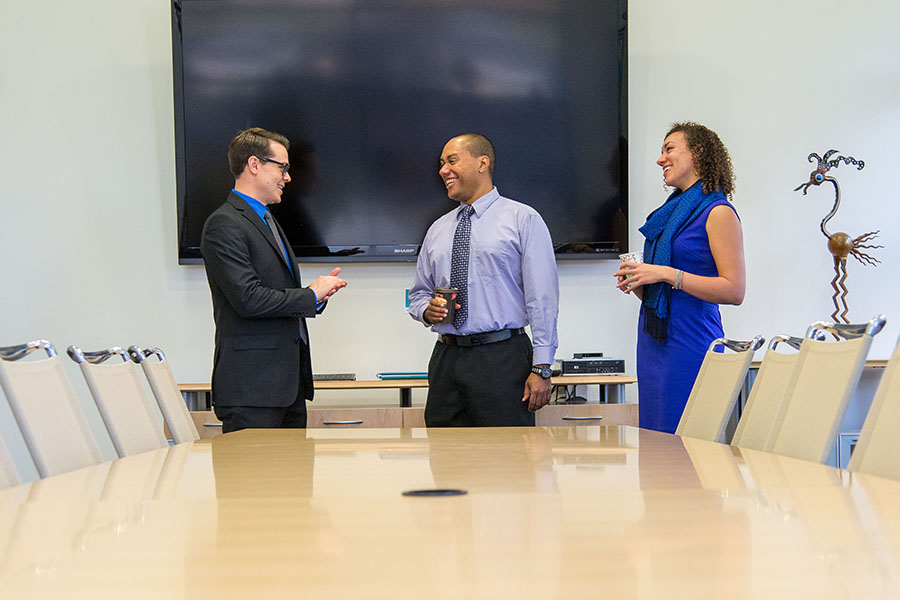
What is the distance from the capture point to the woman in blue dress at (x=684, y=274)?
3178 mm

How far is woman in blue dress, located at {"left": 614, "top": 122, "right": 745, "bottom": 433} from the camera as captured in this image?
3178 mm

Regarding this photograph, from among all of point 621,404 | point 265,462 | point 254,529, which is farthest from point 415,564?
point 621,404

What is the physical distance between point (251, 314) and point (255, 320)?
4.0 inches

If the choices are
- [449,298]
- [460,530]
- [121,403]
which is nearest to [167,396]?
[121,403]

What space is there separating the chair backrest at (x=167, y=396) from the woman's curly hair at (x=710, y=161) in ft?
6.48

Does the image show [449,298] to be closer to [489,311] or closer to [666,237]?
[489,311]

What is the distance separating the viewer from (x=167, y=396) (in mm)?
2963

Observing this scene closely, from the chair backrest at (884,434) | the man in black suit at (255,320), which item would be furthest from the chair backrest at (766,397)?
the man in black suit at (255,320)

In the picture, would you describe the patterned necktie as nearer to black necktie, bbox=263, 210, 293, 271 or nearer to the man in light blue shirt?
the man in light blue shirt

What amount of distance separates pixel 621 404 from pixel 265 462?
9.05 feet

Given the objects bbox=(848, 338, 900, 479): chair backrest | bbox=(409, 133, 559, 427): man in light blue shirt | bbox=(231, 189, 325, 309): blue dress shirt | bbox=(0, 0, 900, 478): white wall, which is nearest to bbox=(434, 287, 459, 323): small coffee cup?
bbox=(409, 133, 559, 427): man in light blue shirt

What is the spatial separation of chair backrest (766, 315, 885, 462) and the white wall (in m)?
2.66

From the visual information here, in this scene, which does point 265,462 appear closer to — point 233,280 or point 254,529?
point 254,529

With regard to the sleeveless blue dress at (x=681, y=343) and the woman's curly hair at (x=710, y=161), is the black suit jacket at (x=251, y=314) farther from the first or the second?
the woman's curly hair at (x=710, y=161)
